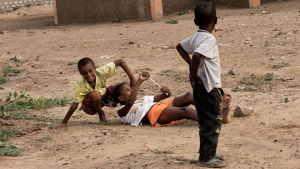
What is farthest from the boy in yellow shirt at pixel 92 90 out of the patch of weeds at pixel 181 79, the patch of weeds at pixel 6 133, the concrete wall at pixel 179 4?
the concrete wall at pixel 179 4

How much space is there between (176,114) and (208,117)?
1347 mm

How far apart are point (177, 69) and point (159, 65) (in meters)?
0.54

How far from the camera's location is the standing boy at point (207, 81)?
90.0 inches

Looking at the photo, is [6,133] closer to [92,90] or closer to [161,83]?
[92,90]

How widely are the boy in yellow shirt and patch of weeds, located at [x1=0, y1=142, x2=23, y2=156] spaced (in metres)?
0.70

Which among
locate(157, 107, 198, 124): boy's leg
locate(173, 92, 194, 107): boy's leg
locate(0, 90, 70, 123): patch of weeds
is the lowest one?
locate(0, 90, 70, 123): patch of weeds

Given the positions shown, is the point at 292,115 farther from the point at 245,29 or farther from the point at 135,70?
the point at 245,29

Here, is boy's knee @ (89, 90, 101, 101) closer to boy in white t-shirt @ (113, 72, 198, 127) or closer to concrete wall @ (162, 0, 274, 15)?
boy in white t-shirt @ (113, 72, 198, 127)

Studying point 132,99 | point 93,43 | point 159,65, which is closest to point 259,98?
point 132,99

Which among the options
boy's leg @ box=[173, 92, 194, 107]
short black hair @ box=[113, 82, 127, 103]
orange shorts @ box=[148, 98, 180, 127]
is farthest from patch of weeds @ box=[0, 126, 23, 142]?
boy's leg @ box=[173, 92, 194, 107]

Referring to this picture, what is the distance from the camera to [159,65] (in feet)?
22.4

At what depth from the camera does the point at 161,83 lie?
18.5ft

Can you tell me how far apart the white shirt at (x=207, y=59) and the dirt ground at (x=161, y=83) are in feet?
2.13

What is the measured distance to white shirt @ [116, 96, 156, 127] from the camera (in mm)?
3859
